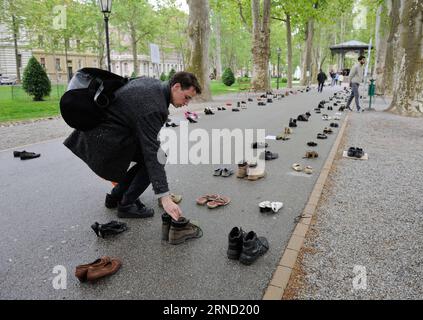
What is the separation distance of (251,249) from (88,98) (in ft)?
6.82

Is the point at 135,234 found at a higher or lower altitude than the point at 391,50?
lower

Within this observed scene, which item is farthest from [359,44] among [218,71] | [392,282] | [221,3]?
[392,282]

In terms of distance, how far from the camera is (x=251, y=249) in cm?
326

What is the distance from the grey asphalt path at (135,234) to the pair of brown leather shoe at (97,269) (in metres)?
0.06

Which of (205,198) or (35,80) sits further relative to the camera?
(35,80)

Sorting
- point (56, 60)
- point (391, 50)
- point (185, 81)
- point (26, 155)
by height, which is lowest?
point (26, 155)

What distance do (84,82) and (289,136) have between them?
7276 mm

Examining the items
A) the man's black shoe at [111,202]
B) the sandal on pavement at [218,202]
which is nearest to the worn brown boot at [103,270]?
the man's black shoe at [111,202]

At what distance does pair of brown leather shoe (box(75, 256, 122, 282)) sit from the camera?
293 centimetres

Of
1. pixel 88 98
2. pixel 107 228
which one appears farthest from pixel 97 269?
pixel 88 98

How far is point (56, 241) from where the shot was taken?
3738 millimetres

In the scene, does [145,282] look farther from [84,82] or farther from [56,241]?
→ [84,82]

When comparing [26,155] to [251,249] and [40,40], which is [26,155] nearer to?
[251,249]
